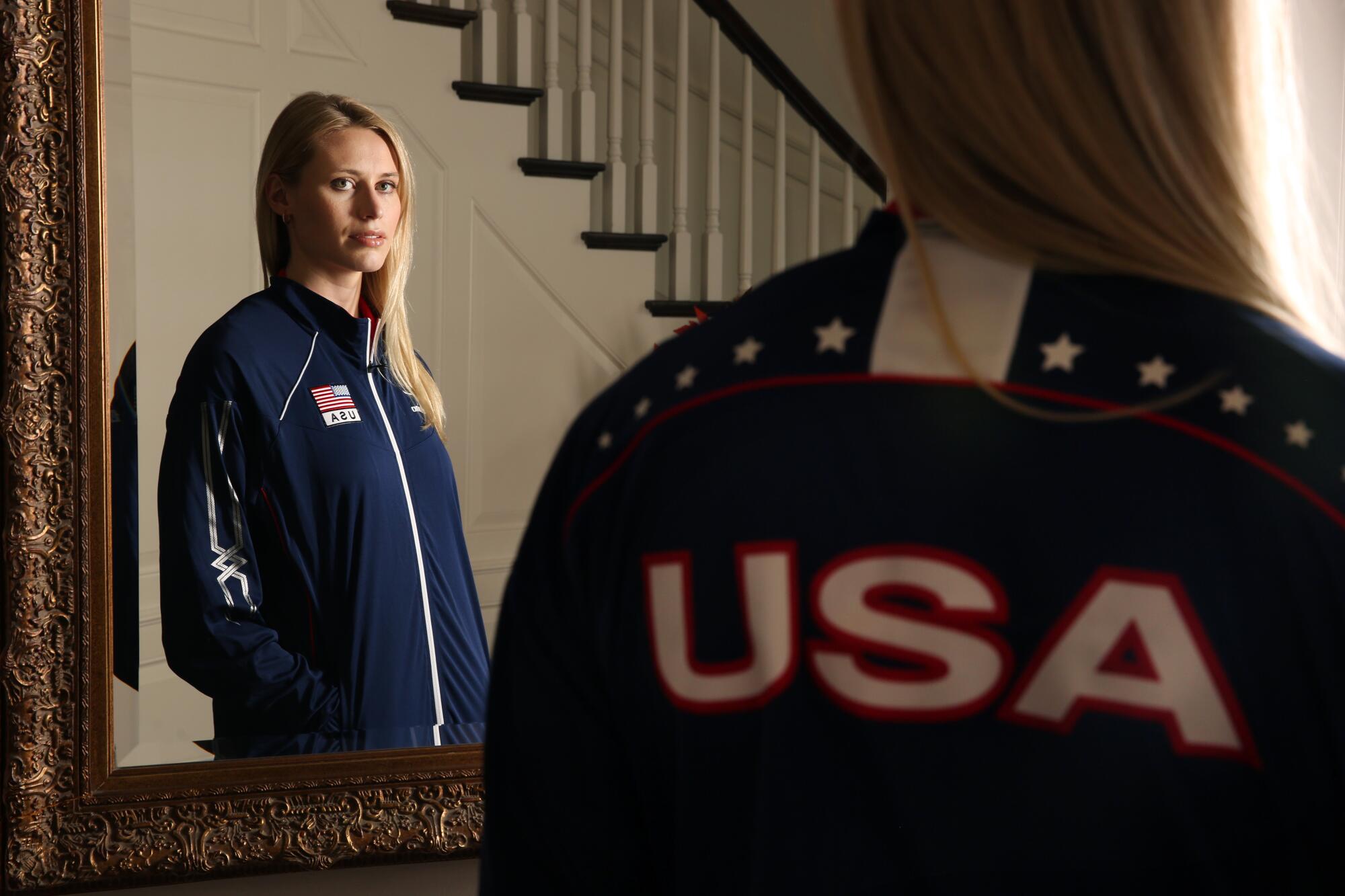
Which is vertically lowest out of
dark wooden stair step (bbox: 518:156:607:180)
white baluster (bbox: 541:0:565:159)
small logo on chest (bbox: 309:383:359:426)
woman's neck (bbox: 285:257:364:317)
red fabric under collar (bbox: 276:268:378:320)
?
small logo on chest (bbox: 309:383:359:426)

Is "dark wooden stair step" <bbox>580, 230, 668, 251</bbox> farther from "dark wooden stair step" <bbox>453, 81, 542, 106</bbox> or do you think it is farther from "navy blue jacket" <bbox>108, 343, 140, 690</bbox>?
"navy blue jacket" <bbox>108, 343, 140, 690</bbox>

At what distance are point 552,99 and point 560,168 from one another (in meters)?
0.08

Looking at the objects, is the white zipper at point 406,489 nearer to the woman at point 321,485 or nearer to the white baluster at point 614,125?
the woman at point 321,485

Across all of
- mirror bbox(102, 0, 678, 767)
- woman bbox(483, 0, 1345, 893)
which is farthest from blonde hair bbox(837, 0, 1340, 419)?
mirror bbox(102, 0, 678, 767)

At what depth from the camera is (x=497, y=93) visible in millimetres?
1274

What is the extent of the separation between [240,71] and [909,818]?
1.05m

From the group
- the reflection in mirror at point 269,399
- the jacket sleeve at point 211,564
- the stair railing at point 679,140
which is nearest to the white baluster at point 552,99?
the stair railing at point 679,140

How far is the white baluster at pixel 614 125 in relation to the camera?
1308mm

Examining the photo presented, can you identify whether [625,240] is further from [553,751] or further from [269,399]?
[553,751]

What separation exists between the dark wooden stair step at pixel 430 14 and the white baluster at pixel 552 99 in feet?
0.30

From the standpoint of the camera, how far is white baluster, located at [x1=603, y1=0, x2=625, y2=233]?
1.31 meters

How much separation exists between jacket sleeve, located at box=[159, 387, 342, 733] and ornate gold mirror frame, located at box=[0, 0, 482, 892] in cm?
6

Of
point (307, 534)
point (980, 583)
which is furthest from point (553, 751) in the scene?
point (307, 534)

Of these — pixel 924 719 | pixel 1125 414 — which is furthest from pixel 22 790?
pixel 1125 414
